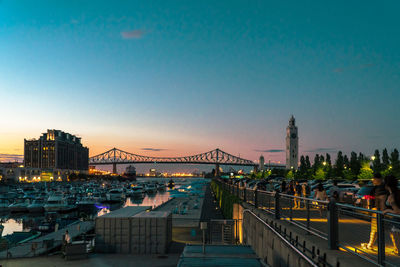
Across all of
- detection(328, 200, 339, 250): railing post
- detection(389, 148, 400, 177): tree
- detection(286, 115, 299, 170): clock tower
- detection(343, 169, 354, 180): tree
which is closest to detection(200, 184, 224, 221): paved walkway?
detection(328, 200, 339, 250): railing post

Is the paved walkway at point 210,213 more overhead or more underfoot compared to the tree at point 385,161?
more underfoot

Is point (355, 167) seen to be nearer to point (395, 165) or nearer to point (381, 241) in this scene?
point (395, 165)

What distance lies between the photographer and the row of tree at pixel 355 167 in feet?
255

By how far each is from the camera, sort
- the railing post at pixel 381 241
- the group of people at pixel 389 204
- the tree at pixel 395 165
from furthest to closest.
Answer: the tree at pixel 395 165 < the group of people at pixel 389 204 < the railing post at pixel 381 241

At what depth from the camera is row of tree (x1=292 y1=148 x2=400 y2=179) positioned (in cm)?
7762

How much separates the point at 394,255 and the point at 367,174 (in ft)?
278

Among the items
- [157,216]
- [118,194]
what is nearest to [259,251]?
[157,216]

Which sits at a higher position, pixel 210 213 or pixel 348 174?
pixel 348 174

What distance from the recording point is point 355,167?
89312 mm

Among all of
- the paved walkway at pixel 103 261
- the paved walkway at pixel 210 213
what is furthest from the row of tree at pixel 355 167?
the paved walkway at pixel 103 261


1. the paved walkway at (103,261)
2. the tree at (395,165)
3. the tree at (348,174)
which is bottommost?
the paved walkway at (103,261)

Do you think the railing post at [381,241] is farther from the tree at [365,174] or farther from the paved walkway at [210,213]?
the tree at [365,174]

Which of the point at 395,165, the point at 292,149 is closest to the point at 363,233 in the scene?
the point at 395,165

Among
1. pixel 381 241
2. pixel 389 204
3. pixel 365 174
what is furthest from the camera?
pixel 365 174
